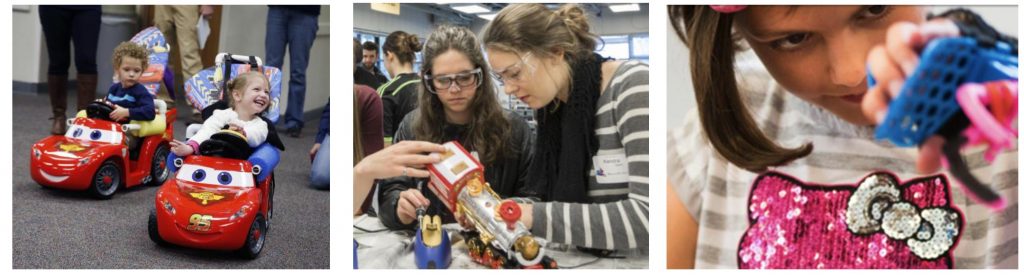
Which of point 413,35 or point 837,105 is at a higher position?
point 413,35

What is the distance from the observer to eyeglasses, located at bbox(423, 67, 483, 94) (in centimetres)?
199

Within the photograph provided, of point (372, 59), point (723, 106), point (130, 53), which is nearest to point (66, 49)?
point (130, 53)

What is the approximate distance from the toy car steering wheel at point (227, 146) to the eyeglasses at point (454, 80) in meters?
0.55

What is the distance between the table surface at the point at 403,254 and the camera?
2.02 m

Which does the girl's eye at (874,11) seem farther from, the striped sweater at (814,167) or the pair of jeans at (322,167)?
the pair of jeans at (322,167)

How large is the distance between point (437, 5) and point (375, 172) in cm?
40

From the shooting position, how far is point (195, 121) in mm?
2279

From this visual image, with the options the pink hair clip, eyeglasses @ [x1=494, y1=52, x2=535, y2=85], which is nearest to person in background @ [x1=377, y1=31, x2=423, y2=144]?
eyeglasses @ [x1=494, y1=52, x2=535, y2=85]

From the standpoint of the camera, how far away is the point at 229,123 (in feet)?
7.27

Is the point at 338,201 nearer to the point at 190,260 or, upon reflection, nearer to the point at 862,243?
the point at 190,260

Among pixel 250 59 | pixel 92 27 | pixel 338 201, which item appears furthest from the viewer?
pixel 92 27

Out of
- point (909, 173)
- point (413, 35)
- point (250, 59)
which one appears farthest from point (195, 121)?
point (909, 173)

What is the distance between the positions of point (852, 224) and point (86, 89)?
80.0 inches

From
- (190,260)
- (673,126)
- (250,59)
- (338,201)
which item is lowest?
(190,260)
